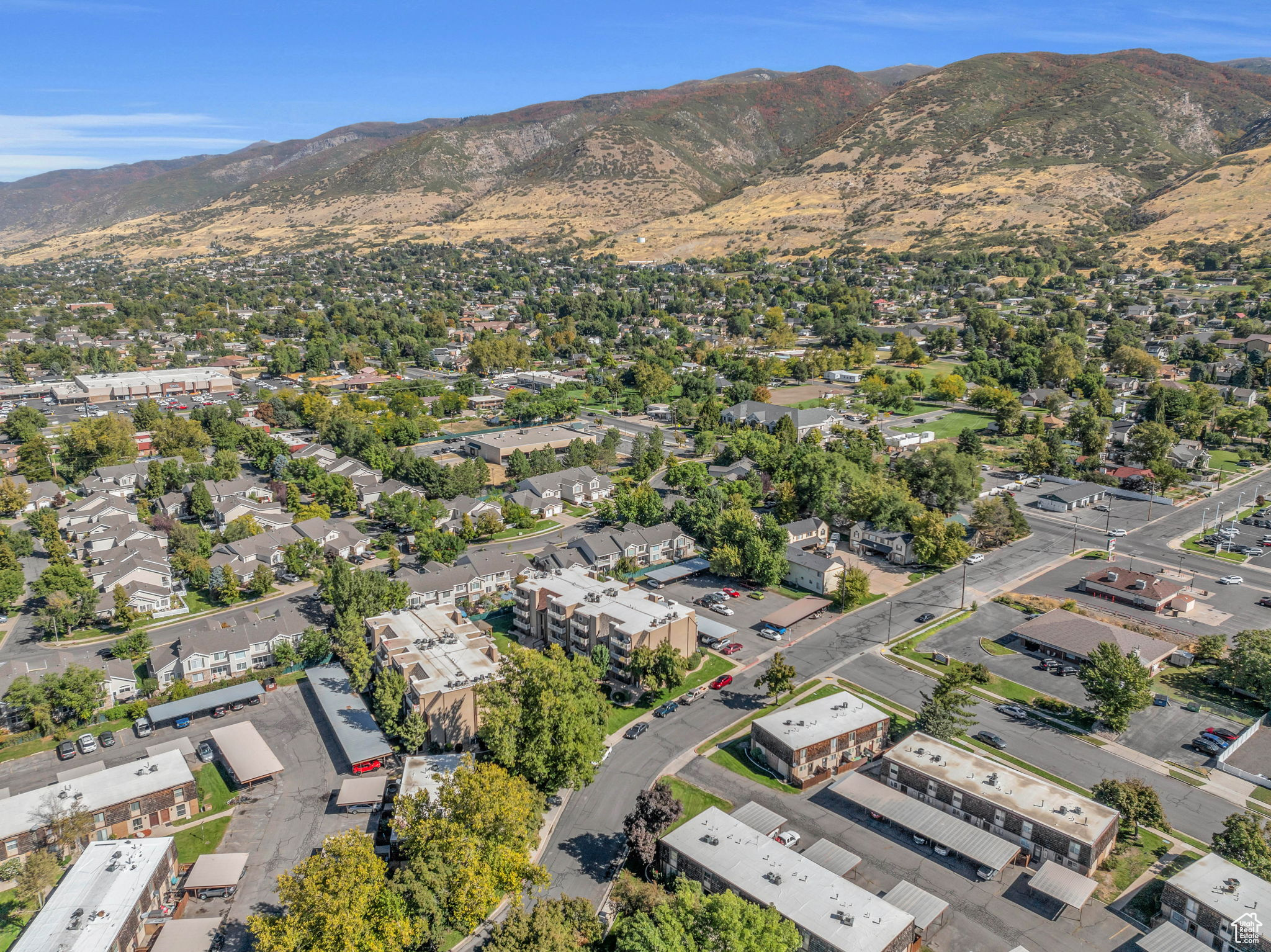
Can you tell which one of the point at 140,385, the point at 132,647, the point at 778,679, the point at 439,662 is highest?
the point at 140,385

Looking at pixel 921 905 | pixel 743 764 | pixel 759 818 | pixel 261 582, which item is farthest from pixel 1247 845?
pixel 261 582

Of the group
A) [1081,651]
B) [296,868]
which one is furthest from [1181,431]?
[296,868]

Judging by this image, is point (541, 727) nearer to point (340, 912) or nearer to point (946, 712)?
point (340, 912)

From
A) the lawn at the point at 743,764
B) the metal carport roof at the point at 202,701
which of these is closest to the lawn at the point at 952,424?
the lawn at the point at 743,764

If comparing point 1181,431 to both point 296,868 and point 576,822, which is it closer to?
point 576,822

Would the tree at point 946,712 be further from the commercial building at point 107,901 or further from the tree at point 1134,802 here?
the commercial building at point 107,901

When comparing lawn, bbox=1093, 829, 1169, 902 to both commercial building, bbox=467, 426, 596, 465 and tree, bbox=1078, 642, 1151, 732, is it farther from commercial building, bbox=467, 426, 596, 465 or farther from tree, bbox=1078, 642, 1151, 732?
commercial building, bbox=467, 426, 596, 465
